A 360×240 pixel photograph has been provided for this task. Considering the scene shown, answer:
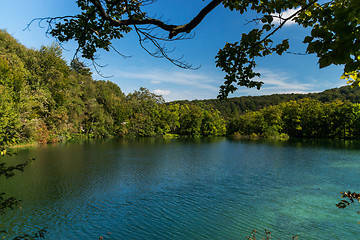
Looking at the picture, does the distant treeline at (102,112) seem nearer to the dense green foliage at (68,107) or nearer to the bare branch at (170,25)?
the dense green foliage at (68,107)

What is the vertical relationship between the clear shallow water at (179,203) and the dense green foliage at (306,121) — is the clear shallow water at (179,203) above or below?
below

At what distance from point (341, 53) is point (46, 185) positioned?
13.0 meters

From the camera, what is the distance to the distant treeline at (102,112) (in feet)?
80.6

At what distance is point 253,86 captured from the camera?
2.70 metres

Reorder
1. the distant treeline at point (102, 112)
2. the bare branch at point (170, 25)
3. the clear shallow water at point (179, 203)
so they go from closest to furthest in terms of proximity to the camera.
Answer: the bare branch at point (170, 25) → the clear shallow water at point (179, 203) → the distant treeline at point (102, 112)

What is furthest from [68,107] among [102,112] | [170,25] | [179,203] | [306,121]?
[306,121]

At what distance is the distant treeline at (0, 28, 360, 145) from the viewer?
24.6 meters

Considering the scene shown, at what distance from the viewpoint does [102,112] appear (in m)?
44.9

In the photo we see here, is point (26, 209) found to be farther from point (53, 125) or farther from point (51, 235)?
point (53, 125)

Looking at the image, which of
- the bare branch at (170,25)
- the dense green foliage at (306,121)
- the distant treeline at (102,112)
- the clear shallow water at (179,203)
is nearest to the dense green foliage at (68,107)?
the distant treeline at (102,112)

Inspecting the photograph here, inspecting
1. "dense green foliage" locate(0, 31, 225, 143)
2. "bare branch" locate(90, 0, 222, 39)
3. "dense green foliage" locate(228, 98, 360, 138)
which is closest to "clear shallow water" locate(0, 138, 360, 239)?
"dense green foliage" locate(0, 31, 225, 143)

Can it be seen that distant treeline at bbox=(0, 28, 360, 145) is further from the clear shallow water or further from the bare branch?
the bare branch

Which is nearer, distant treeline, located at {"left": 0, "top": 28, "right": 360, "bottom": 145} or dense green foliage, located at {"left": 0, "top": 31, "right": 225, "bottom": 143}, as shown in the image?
dense green foliage, located at {"left": 0, "top": 31, "right": 225, "bottom": 143}

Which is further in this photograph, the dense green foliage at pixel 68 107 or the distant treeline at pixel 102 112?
the distant treeline at pixel 102 112
